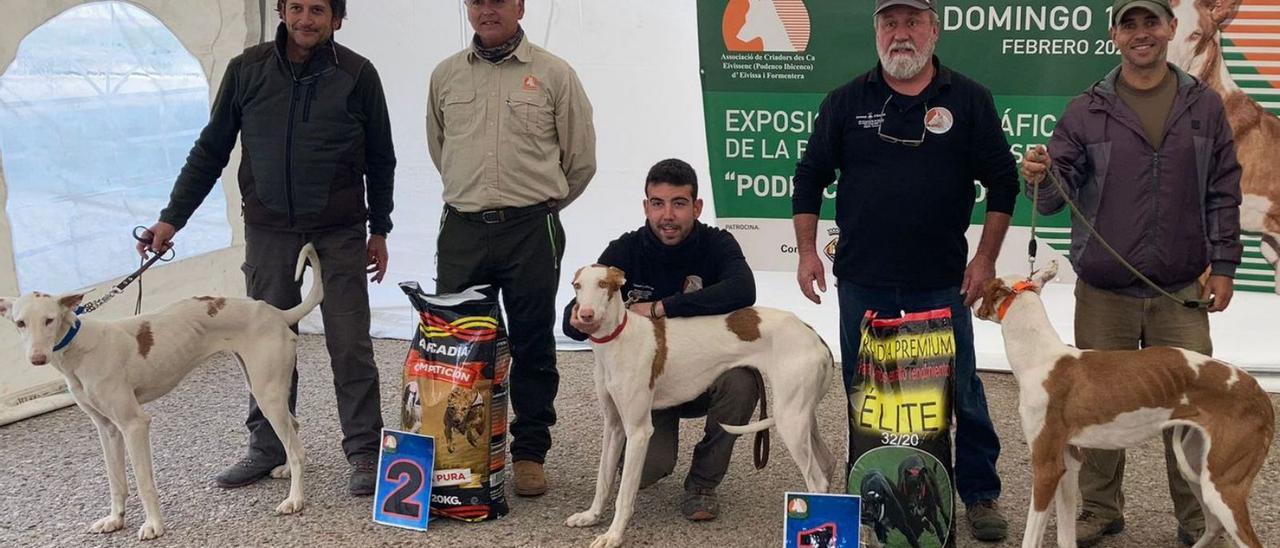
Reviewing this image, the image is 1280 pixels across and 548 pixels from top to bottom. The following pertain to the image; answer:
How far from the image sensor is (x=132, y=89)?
551 cm

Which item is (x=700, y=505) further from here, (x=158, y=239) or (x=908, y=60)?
(x=158, y=239)

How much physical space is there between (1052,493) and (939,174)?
97cm

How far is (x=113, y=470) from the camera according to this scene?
371 cm

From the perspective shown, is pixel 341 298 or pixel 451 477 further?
pixel 341 298

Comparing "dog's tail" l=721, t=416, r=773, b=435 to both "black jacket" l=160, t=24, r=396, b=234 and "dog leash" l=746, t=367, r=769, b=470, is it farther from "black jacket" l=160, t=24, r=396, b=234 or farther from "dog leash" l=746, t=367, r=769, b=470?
"black jacket" l=160, t=24, r=396, b=234

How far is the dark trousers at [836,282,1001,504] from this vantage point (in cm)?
349

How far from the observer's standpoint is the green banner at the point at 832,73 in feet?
16.9

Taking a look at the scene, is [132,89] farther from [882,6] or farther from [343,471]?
[882,6]

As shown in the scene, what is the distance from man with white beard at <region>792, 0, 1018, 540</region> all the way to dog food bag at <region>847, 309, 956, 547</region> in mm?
142

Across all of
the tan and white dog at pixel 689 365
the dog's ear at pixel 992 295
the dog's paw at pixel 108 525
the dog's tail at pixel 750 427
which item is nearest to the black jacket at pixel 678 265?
the tan and white dog at pixel 689 365

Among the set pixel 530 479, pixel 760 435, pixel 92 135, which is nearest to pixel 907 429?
pixel 760 435

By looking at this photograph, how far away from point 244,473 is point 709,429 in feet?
5.71

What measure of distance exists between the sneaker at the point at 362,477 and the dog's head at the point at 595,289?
118 centimetres

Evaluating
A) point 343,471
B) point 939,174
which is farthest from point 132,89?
point 939,174
